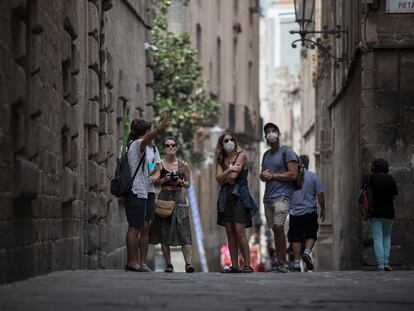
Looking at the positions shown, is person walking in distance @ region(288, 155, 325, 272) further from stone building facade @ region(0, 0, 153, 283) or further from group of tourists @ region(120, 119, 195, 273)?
stone building facade @ region(0, 0, 153, 283)

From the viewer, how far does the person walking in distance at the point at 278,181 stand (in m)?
17.7

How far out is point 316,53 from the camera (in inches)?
1593

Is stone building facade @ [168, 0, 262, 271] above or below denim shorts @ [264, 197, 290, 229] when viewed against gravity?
above

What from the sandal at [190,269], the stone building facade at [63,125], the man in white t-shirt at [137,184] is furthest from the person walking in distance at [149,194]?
the stone building facade at [63,125]

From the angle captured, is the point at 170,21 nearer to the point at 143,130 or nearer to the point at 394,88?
the point at 394,88

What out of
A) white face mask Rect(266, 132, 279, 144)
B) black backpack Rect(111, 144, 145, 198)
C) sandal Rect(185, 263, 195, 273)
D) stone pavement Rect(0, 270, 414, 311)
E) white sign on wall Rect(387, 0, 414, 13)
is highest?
white sign on wall Rect(387, 0, 414, 13)

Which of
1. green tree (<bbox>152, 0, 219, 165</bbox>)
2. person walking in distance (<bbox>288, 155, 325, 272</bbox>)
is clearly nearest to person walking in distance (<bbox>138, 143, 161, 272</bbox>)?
person walking in distance (<bbox>288, 155, 325, 272</bbox>)

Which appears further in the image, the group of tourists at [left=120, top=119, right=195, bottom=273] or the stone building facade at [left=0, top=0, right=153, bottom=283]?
the group of tourists at [left=120, top=119, right=195, bottom=273]

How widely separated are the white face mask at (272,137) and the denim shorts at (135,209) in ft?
6.23

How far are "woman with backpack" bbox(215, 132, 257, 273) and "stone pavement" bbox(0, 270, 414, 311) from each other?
90.8 inches

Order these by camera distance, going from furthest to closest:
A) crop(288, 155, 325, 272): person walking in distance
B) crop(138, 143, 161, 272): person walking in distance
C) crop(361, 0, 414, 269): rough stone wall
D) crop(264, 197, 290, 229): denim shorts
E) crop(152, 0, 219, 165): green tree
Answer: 1. crop(152, 0, 219, 165): green tree
2. crop(361, 0, 414, 269): rough stone wall
3. crop(288, 155, 325, 272): person walking in distance
4. crop(264, 197, 290, 229): denim shorts
5. crop(138, 143, 161, 272): person walking in distance

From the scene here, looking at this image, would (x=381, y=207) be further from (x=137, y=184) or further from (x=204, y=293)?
(x=204, y=293)

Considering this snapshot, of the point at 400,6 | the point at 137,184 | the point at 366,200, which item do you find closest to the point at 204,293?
the point at 137,184

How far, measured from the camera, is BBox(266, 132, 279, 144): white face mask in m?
17.7
